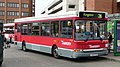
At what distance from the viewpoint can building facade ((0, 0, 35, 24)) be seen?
10375 centimetres

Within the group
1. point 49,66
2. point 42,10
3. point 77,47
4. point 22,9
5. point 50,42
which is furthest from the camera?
point 42,10

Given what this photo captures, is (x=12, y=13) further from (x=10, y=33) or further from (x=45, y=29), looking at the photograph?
(x=45, y=29)

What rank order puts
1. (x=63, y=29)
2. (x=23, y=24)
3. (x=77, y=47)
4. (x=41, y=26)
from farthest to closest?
(x=23, y=24) → (x=41, y=26) → (x=63, y=29) → (x=77, y=47)

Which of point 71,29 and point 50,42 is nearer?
point 71,29

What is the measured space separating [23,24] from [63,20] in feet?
24.7

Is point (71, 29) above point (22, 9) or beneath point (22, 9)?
beneath

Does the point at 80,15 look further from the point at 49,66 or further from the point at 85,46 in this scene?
the point at 49,66

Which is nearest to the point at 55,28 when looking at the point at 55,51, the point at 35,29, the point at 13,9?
the point at 55,51

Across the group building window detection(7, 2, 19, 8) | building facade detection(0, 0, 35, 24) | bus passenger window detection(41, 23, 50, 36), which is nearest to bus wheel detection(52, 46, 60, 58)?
bus passenger window detection(41, 23, 50, 36)

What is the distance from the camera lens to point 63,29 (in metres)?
15.6

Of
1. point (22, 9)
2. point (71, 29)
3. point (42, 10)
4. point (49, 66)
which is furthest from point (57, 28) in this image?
point (42, 10)

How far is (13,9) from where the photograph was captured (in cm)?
10625

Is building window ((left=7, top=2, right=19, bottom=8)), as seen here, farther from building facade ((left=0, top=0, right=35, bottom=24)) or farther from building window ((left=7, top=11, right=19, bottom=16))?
building window ((left=7, top=11, right=19, bottom=16))

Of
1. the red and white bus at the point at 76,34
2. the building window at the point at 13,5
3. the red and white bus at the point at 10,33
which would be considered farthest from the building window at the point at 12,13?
the red and white bus at the point at 76,34
